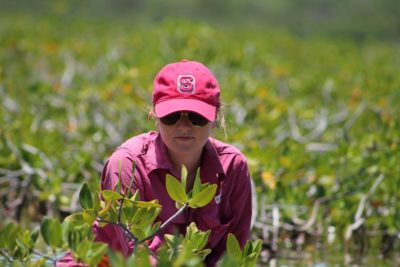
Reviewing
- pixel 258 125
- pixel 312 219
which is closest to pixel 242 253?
pixel 312 219

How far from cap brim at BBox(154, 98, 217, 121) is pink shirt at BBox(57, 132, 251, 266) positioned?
212 millimetres

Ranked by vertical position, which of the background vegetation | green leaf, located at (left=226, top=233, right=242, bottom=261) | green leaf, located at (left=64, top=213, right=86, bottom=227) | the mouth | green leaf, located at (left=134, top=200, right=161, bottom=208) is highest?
the mouth

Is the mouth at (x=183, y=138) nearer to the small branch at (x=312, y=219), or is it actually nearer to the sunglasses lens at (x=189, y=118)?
the sunglasses lens at (x=189, y=118)

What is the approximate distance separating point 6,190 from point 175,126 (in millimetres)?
3266

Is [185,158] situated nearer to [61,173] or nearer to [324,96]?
[61,173]

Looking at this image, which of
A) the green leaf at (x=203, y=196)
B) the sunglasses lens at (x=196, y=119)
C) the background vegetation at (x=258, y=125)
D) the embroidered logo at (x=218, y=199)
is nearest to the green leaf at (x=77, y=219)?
the green leaf at (x=203, y=196)

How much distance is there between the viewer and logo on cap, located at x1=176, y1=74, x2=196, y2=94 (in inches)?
125

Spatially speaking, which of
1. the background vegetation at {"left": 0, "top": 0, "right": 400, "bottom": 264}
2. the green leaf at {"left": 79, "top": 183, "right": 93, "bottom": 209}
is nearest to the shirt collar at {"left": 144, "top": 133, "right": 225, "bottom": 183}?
the background vegetation at {"left": 0, "top": 0, "right": 400, "bottom": 264}

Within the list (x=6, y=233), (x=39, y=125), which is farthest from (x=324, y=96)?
(x=6, y=233)

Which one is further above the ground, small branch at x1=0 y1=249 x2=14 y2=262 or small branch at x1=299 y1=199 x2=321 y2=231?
small branch at x1=0 y1=249 x2=14 y2=262

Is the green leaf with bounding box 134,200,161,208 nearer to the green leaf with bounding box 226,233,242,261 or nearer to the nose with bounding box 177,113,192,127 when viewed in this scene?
the green leaf with bounding box 226,233,242,261

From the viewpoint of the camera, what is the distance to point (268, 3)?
28672 millimetres

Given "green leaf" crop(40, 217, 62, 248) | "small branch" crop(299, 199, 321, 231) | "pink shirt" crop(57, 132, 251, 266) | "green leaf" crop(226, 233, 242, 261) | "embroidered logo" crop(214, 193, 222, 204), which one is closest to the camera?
"green leaf" crop(40, 217, 62, 248)

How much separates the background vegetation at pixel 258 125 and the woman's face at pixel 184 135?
548 mm
